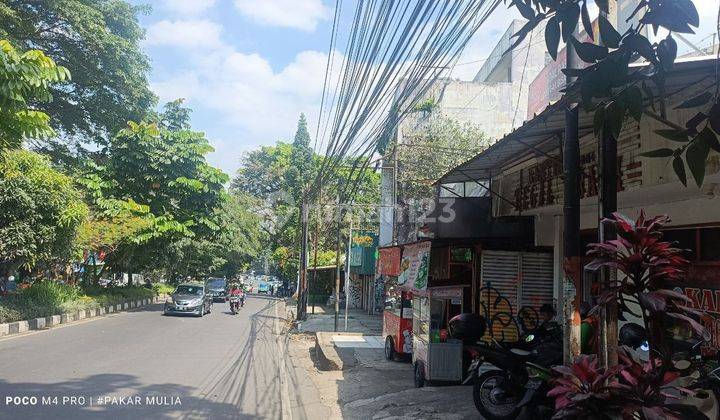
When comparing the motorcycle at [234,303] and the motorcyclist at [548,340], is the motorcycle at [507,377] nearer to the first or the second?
the motorcyclist at [548,340]

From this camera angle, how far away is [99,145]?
23.8 m

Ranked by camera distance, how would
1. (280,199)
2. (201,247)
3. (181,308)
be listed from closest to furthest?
(181,308) → (201,247) → (280,199)

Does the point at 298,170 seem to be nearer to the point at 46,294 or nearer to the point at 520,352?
the point at 46,294

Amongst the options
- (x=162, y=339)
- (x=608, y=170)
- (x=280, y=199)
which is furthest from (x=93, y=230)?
(x=280, y=199)

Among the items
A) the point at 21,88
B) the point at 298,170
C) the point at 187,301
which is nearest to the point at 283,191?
the point at 298,170

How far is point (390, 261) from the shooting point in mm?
12367

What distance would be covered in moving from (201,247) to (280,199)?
10216 mm

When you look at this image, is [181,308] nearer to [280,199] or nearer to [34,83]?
[34,83]

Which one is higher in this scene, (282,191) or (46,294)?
(282,191)

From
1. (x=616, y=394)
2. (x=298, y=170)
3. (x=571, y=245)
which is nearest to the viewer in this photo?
(x=616, y=394)

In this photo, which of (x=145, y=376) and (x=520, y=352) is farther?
(x=145, y=376)

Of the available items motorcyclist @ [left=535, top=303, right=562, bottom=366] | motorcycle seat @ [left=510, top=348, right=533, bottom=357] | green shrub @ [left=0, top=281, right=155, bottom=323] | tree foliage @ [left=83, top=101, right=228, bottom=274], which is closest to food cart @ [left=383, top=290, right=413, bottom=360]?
motorcyclist @ [left=535, top=303, right=562, bottom=366]

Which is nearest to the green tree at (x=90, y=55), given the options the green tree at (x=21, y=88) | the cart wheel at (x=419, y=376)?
the green tree at (x=21, y=88)

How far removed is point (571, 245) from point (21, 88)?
5742 millimetres
